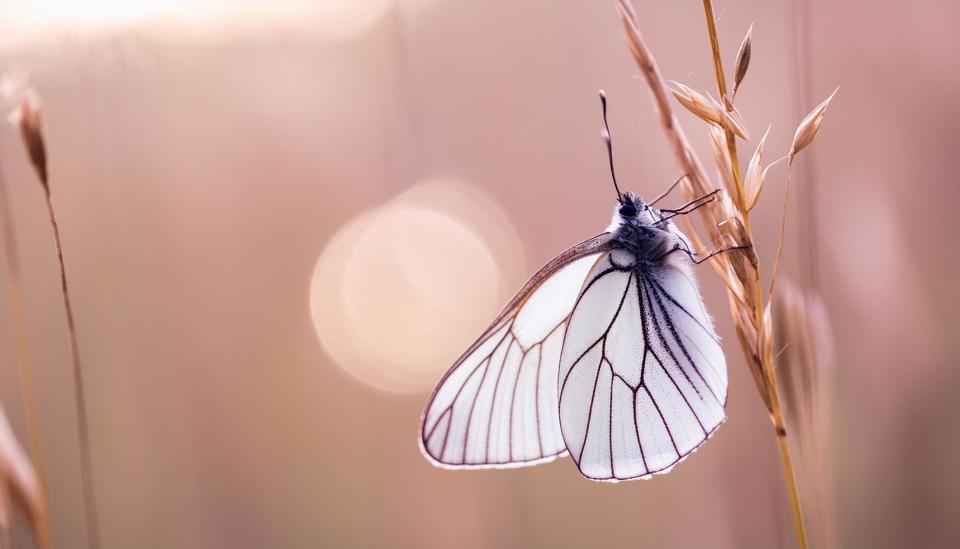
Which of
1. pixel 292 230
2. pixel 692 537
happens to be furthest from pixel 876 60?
pixel 292 230

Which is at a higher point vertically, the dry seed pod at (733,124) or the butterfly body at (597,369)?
the dry seed pod at (733,124)

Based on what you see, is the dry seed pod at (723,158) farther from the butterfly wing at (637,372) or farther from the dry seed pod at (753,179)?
the butterfly wing at (637,372)

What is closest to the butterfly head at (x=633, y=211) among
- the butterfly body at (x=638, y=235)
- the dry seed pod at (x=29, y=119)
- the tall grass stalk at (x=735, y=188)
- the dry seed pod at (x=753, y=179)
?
the butterfly body at (x=638, y=235)

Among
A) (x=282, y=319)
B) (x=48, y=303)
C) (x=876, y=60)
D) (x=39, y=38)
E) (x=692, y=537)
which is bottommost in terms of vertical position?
(x=692, y=537)

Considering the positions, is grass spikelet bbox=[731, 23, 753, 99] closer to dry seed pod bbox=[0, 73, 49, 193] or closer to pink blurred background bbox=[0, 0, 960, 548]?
pink blurred background bbox=[0, 0, 960, 548]

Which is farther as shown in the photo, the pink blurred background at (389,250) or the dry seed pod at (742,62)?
the pink blurred background at (389,250)

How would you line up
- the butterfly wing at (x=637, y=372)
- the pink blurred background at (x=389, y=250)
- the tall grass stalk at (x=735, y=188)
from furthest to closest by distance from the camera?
the pink blurred background at (x=389, y=250) < the butterfly wing at (x=637, y=372) < the tall grass stalk at (x=735, y=188)

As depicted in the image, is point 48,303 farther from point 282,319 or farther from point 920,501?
point 920,501

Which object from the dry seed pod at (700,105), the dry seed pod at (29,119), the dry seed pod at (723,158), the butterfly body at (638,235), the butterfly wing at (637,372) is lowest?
the butterfly wing at (637,372)
